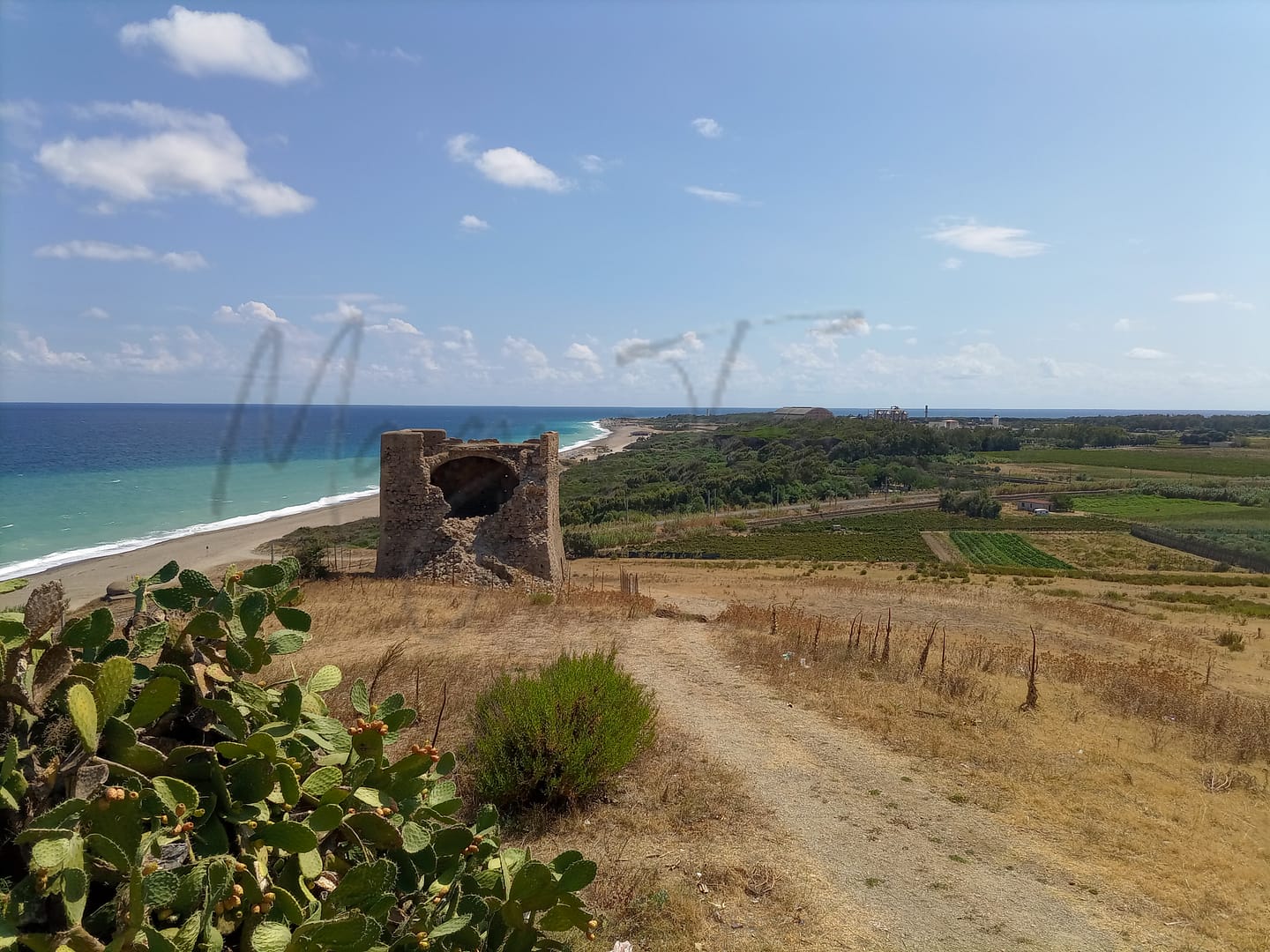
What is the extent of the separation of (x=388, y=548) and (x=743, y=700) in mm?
11993

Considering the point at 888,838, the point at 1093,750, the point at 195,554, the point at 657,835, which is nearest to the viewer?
the point at 657,835

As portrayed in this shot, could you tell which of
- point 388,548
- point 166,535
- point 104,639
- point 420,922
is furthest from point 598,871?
point 166,535

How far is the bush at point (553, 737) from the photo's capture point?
21.9ft

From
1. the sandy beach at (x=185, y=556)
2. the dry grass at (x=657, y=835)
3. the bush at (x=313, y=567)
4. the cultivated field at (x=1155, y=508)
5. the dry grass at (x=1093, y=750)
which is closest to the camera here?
the dry grass at (x=657, y=835)

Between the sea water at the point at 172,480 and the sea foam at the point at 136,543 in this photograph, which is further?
the sea foam at the point at 136,543

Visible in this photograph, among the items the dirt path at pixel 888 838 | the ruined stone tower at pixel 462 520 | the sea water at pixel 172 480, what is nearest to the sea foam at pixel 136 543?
the sea water at pixel 172 480

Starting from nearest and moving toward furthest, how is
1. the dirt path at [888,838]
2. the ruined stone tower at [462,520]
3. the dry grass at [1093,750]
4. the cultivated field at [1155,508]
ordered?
the dirt path at [888,838] < the dry grass at [1093,750] < the ruined stone tower at [462,520] < the cultivated field at [1155,508]

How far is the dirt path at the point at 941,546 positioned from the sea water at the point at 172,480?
3179 cm

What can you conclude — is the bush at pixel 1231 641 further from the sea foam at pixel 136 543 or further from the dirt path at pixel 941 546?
the sea foam at pixel 136 543

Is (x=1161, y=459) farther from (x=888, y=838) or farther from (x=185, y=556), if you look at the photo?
(x=888, y=838)

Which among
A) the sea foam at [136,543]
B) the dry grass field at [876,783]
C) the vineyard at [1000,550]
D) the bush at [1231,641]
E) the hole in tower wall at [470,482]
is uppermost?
the hole in tower wall at [470,482]

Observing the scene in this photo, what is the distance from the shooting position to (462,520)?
63.9ft

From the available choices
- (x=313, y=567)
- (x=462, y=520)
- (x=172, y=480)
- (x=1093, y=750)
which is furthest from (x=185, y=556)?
(x=172, y=480)

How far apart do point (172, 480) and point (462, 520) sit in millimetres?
60228
